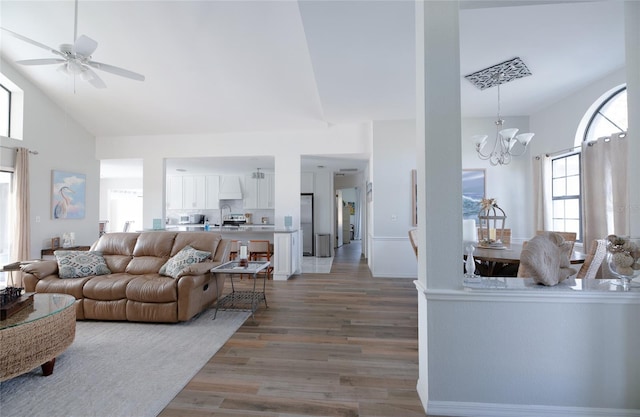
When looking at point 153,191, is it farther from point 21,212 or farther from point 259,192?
point 259,192

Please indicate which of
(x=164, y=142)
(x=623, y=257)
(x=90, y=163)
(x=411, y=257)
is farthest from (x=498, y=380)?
(x=90, y=163)

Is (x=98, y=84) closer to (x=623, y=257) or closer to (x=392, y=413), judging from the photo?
(x=392, y=413)

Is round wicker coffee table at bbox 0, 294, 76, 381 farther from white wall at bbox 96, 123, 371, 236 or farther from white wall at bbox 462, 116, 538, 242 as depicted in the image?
white wall at bbox 462, 116, 538, 242

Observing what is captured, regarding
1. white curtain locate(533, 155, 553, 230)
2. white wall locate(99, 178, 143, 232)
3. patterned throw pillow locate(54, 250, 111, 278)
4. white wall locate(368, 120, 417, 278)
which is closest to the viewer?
patterned throw pillow locate(54, 250, 111, 278)

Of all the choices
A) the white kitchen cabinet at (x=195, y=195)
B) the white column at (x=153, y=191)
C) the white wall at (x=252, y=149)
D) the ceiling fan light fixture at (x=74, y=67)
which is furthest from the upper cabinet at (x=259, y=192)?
the ceiling fan light fixture at (x=74, y=67)

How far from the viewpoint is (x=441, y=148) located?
1706 mm

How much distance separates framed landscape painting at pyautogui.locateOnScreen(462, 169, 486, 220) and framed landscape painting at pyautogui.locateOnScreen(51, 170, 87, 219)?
7.58m

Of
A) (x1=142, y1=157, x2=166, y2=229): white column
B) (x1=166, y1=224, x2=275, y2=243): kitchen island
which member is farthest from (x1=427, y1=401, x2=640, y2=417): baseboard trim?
(x1=142, y1=157, x2=166, y2=229): white column

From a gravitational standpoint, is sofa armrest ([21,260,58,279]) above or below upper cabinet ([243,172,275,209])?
below

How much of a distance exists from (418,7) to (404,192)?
12.2 feet

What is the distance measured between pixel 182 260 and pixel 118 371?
4.67ft

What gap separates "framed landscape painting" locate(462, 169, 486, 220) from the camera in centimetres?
511

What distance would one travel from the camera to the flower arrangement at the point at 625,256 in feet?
5.60

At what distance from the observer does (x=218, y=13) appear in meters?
3.52
